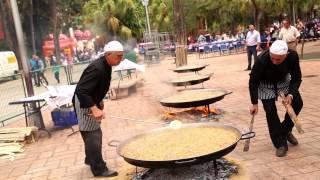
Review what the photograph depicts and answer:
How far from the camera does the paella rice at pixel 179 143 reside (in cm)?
412

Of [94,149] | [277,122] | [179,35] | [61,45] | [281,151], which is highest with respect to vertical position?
[179,35]

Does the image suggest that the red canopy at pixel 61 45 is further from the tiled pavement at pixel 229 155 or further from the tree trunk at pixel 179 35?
the tiled pavement at pixel 229 155

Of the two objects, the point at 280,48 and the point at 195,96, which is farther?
the point at 195,96

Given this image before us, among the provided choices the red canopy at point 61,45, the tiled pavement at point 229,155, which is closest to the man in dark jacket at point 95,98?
the tiled pavement at point 229,155

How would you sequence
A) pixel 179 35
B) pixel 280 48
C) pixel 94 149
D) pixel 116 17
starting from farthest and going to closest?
pixel 116 17
pixel 179 35
pixel 94 149
pixel 280 48

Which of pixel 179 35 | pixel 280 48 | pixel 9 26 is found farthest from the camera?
pixel 9 26

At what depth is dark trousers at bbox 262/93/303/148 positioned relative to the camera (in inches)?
201

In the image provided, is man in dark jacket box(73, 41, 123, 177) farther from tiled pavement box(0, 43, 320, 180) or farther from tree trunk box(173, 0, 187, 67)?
tree trunk box(173, 0, 187, 67)

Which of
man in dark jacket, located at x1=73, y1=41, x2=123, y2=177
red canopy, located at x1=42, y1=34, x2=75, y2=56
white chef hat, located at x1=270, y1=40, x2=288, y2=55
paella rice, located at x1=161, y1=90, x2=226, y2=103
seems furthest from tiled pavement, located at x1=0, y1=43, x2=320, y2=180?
red canopy, located at x1=42, y1=34, x2=75, y2=56

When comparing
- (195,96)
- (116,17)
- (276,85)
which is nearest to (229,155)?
(276,85)

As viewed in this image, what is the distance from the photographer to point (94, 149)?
5117 mm

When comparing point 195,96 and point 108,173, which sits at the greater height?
point 195,96

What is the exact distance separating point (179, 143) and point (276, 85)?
1.53m

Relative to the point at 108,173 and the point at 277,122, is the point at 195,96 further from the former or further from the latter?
the point at 108,173
